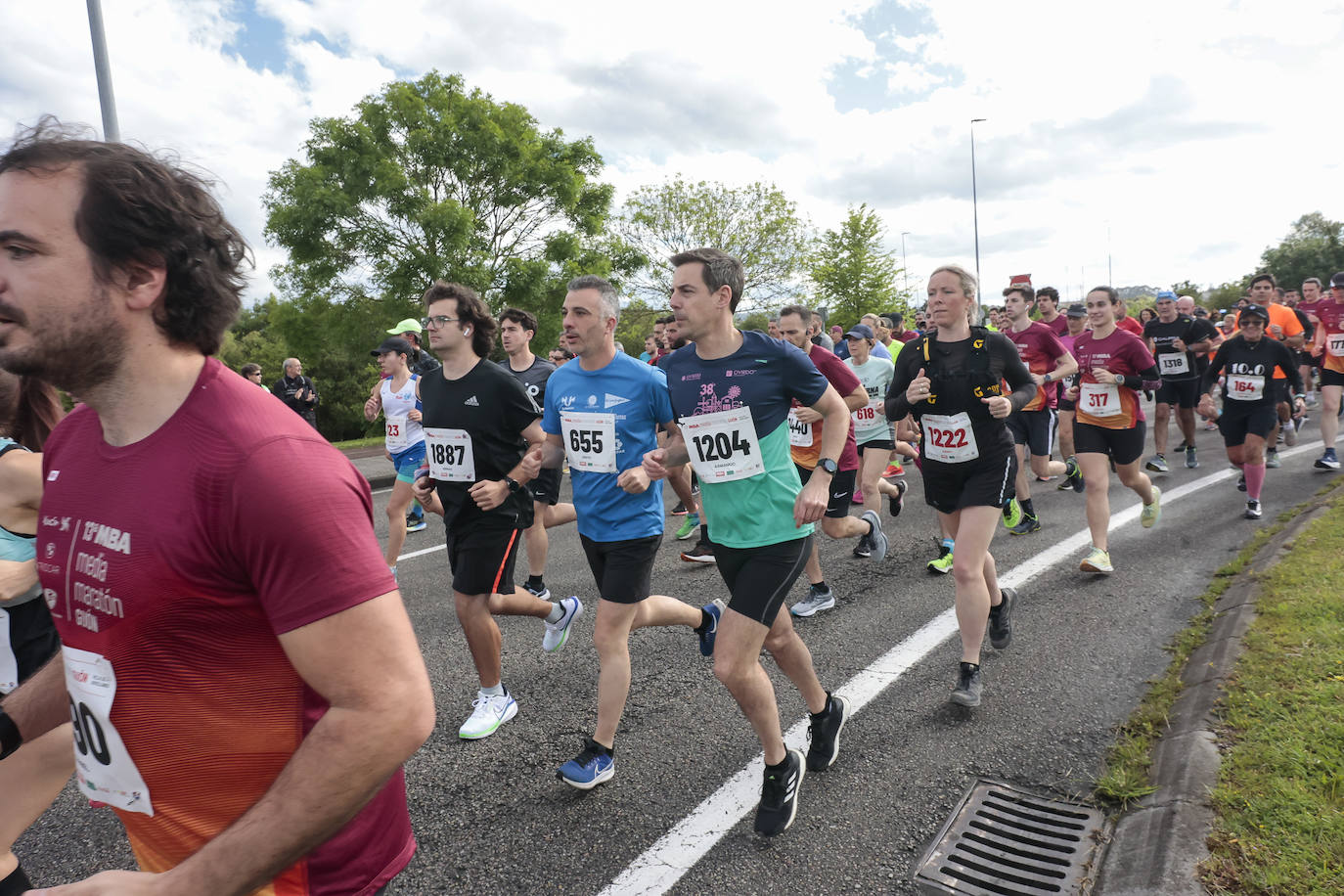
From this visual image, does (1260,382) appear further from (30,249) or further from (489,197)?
(489,197)

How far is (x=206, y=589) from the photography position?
1.07 m

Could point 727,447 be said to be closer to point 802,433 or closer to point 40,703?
point 40,703

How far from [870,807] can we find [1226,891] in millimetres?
A: 1152

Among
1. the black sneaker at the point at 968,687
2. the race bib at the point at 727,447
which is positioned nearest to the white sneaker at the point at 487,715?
the race bib at the point at 727,447

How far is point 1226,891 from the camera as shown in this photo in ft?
7.41

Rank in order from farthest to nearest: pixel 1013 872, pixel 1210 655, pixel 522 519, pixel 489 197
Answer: pixel 489 197 < pixel 522 519 < pixel 1210 655 < pixel 1013 872

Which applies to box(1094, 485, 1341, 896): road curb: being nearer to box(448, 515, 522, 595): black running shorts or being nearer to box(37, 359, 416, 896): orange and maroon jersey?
box(37, 359, 416, 896): orange and maroon jersey

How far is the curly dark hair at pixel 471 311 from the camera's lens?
430cm

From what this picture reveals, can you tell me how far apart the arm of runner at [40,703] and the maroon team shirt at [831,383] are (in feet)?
8.97

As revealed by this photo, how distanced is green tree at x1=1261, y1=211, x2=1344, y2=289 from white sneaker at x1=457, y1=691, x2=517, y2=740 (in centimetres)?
6508

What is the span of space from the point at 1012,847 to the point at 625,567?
1902 millimetres

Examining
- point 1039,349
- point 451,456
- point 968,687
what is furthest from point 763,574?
point 1039,349

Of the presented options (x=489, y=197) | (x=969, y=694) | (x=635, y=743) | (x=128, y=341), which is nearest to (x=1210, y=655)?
(x=969, y=694)

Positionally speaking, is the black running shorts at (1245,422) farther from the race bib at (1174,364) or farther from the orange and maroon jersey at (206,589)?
the orange and maroon jersey at (206,589)
